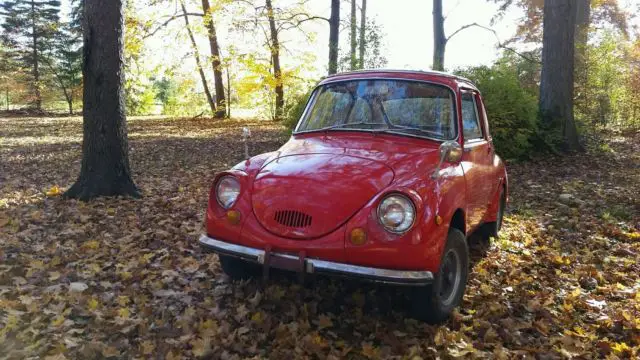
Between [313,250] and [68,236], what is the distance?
353 centimetres

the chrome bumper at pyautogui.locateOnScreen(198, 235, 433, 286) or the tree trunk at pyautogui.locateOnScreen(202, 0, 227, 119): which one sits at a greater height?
the tree trunk at pyautogui.locateOnScreen(202, 0, 227, 119)

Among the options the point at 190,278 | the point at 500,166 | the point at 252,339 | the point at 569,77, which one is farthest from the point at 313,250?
the point at 569,77

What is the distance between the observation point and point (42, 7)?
1388 inches

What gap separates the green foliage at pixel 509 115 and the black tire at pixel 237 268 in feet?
27.1

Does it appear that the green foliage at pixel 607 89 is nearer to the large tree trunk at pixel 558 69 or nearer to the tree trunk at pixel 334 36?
the large tree trunk at pixel 558 69

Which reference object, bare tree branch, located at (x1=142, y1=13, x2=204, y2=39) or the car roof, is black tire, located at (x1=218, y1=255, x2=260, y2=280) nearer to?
the car roof

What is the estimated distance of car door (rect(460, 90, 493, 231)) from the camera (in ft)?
14.2

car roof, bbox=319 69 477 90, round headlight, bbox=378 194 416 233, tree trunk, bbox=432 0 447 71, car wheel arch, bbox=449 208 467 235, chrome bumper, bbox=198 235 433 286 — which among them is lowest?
chrome bumper, bbox=198 235 433 286

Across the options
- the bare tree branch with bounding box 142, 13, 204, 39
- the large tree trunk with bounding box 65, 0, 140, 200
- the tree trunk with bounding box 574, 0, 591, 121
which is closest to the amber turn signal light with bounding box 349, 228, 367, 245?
the large tree trunk with bounding box 65, 0, 140, 200

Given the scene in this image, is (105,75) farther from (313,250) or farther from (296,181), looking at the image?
(313,250)

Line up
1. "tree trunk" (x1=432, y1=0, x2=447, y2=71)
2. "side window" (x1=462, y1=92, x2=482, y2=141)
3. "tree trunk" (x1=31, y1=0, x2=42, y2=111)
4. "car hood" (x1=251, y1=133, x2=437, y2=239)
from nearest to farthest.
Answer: "car hood" (x1=251, y1=133, x2=437, y2=239) → "side window" (x1=462, y1=92, x2=482, y2=141) → "tree trunk" (x1=432, y1=0, x2=447, y2=71) → "tree trunk" (x1=31, y1=0, x2=42, y2=111)

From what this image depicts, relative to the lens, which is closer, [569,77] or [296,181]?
[296,181]

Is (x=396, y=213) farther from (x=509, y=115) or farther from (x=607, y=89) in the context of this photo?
(x=607, y=89)

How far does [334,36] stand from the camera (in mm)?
16188
